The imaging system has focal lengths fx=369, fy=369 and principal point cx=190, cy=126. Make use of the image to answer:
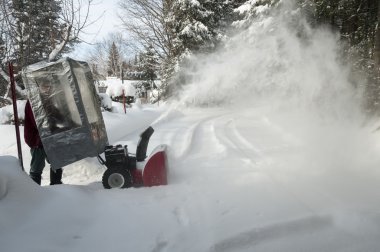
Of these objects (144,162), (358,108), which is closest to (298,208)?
(144,162)

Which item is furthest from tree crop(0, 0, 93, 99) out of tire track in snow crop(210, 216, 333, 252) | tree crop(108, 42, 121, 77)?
tree crop(108, 42, 121, 77)

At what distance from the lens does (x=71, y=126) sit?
210 inches

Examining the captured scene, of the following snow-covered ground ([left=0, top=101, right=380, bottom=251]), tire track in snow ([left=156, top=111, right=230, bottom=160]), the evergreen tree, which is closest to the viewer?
snow-covered ground ([left=0, top=101, right=380, bottom=251])

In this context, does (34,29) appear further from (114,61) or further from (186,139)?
(114,61)

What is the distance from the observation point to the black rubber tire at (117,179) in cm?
545

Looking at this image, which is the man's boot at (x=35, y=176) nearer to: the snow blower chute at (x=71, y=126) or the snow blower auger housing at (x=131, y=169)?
the snow blower chute at (x=71, y=126)

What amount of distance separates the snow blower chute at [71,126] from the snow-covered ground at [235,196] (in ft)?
1.09

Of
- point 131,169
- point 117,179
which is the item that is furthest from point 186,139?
point 117,179

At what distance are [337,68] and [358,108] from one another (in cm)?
163

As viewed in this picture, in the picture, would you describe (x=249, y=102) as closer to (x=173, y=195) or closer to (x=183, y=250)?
(x=173, y=195)

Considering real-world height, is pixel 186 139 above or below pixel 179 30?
below

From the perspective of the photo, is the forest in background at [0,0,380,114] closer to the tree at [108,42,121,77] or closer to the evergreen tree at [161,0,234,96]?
the evergreen tree at [161,0,234,96]

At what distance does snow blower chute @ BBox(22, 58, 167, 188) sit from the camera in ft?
16.9

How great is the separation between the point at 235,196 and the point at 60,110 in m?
2.74
